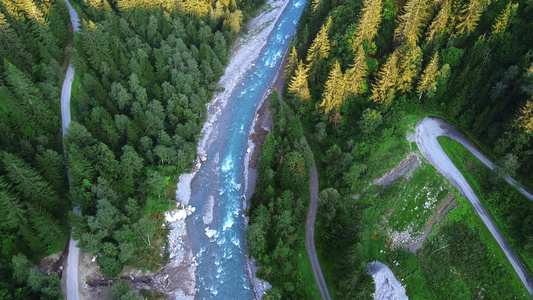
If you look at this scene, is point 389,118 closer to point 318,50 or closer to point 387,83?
point 387,83

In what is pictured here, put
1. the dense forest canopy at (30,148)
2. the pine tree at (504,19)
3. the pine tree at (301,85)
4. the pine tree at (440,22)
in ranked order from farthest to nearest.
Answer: the pine tree at (301,85) → the pine tree at (440,22) → the pine tree at (504,19) → the dense forest canopy at (30,148)

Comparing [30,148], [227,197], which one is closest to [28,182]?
[30,148]

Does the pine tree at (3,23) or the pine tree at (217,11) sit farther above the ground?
the pine tree at (3,23)

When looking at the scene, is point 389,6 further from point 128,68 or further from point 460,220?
point 128,68

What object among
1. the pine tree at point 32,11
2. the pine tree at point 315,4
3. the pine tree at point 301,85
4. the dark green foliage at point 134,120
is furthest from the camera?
the pine tree at point 315,4

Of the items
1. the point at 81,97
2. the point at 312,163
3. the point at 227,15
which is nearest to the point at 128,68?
the point at 81,97

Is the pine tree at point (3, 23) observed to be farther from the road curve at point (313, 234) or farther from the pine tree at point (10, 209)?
the road curve at point (313, 234)

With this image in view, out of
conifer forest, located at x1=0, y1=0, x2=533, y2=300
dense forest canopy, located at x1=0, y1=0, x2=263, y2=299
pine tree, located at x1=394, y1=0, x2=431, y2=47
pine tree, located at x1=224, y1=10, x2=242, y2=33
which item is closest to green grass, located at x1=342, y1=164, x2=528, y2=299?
conifer forest, located at x1=0, y1=0, x2=533, y2=300

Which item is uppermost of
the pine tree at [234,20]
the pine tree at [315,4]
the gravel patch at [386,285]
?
the pine tree at [315,4]

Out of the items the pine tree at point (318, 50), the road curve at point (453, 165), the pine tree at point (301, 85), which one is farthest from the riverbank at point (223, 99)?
the road curve at point (453, 165)
